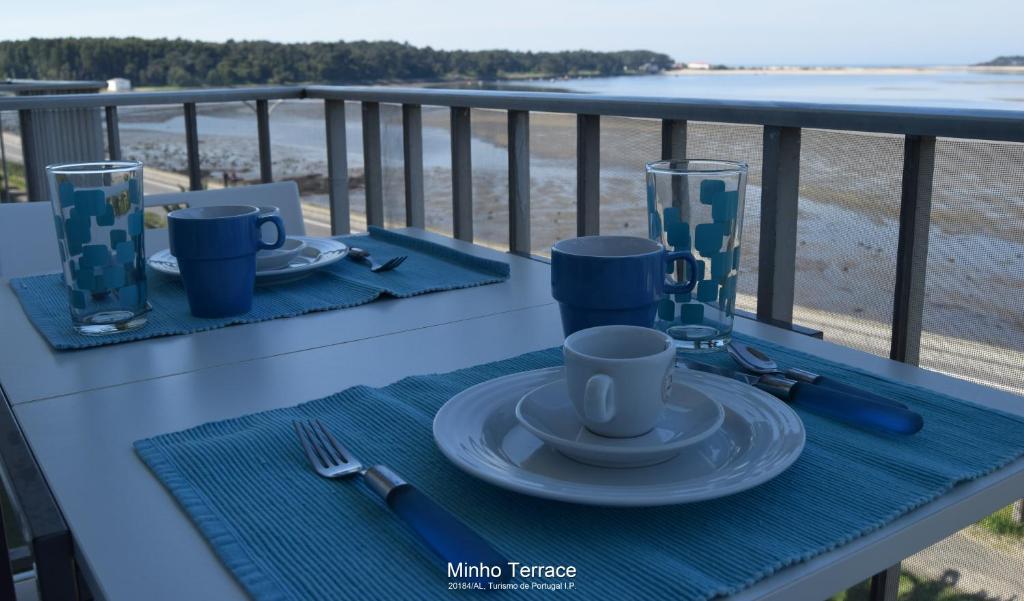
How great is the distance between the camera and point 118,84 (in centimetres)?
371

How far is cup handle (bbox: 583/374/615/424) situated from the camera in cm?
58

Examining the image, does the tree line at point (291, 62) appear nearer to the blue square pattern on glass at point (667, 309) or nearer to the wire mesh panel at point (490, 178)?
the wire mesh panel at point (490, 178)

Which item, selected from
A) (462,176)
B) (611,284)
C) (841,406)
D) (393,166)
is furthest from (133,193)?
(393,166)

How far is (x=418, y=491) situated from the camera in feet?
1.85

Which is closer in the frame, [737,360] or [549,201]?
[737,360]

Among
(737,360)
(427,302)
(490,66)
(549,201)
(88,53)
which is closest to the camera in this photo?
(737,360)

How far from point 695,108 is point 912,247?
0.48m

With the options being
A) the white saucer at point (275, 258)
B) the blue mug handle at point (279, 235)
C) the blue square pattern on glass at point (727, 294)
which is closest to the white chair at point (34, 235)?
the white saucer at point (275, 258)

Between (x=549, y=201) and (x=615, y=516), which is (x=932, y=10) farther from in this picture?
(x=615, y=516)

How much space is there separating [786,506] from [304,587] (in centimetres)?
30

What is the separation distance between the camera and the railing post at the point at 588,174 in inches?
82.8

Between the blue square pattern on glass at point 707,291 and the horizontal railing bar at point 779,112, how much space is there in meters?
0.59

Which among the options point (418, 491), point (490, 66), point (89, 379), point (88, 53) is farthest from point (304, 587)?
point (88, 53)

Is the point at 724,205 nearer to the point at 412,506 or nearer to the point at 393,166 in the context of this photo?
the point at 412,506
